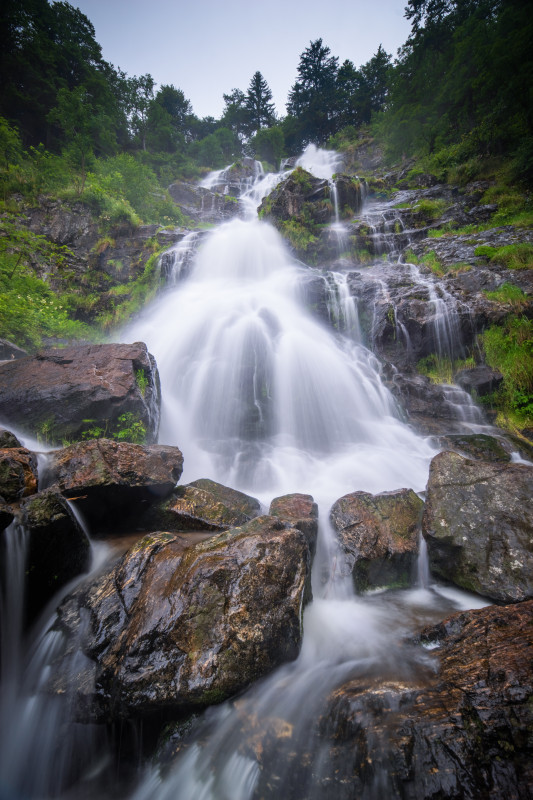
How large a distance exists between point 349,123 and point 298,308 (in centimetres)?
3341

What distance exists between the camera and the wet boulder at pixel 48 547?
9.41ft

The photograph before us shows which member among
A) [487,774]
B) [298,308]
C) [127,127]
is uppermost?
[127,127]

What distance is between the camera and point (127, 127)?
85.5 feet

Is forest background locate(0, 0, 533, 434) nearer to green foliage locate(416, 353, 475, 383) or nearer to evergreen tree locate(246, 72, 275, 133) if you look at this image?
green foliage locate(416, 353, 475, 383)

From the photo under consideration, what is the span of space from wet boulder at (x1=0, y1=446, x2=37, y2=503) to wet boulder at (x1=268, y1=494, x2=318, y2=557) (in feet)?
9.51

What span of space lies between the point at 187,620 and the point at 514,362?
28.6 feet

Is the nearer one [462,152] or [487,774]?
[487,774]

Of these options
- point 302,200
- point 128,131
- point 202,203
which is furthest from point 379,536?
point 128,131

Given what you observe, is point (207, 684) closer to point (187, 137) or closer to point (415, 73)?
point (415, 73)

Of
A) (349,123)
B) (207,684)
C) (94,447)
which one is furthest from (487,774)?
(349,123)

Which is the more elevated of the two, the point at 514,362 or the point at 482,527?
the point at 514,362

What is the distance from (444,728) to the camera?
163 centimetres

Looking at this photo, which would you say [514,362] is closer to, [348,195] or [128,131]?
[348,195]

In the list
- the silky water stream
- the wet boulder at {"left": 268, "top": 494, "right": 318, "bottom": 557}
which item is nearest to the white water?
the silky water stream
